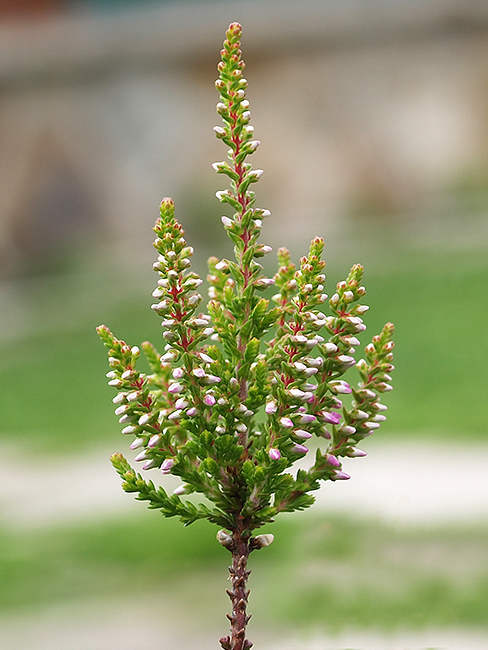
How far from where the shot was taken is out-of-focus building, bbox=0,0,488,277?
1356cm

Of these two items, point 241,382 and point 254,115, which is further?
point 254,115

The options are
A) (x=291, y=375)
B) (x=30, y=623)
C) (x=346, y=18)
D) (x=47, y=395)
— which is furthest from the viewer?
(x=346, y=18)

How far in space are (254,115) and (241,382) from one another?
1286cm

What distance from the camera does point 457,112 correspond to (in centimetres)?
1373

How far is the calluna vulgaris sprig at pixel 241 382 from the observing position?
1506 millimetres

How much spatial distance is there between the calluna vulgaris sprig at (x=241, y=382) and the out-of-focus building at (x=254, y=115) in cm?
1193

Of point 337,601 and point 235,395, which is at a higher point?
point 235,395

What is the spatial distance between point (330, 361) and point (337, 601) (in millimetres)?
1578

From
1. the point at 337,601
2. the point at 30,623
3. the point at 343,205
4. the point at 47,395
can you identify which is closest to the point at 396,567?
the point at 337,601

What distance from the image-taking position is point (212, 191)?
1366cm

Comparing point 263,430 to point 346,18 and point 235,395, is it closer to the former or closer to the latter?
point 235,395

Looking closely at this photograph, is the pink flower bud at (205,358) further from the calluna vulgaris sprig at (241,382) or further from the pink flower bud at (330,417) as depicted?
the pink flower bud at (330,417)

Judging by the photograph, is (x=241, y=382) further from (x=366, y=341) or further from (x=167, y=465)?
(x=366, y=341)

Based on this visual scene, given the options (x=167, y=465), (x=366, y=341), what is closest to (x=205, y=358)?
(x=167, y=465)
